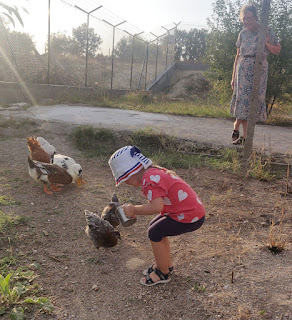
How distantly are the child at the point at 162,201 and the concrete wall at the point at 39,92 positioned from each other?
7.89 meters

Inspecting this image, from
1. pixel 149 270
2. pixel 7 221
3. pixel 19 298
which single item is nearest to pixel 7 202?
pixel 7 221

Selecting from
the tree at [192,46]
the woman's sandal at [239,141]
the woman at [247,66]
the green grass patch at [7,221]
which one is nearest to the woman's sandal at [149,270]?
the green grass patch at [7,221]

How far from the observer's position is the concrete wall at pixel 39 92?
9883 millimetres

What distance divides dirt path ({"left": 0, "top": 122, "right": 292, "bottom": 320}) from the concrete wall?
6.20m

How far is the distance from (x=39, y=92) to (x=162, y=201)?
9.03 m

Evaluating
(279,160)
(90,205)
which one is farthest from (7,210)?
(279,160)

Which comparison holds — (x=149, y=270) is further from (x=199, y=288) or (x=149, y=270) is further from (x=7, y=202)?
(x=7, y=202)

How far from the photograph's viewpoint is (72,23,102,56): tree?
11320 millimetres

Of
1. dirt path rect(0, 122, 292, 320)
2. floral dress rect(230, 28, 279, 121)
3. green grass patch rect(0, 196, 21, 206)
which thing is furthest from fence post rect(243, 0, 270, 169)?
green grass patch rect(0, 196, 21, 206)

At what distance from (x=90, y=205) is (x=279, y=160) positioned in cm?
303

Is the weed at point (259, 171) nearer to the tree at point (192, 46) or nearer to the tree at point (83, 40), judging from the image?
the tree at point (83, 40)

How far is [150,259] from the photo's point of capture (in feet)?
9.24

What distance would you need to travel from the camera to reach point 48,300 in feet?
7.06

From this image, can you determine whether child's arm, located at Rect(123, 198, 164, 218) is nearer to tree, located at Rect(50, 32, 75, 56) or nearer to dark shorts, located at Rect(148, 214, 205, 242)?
dark shorts, located at Rect(148, 214, 205, 242)
